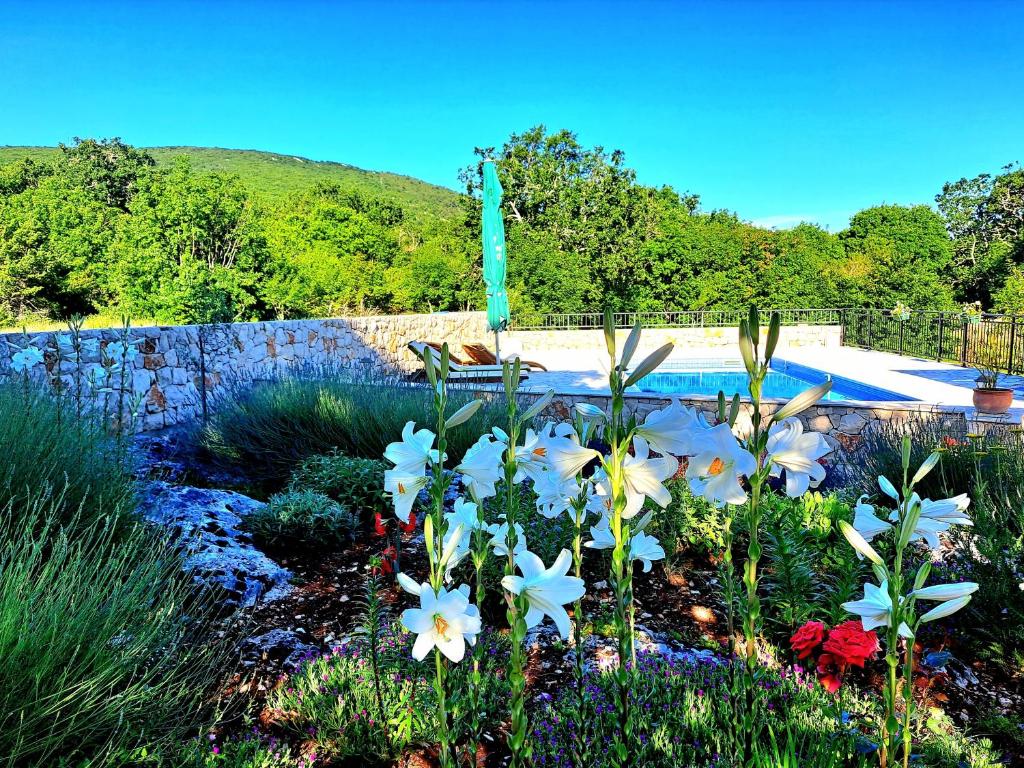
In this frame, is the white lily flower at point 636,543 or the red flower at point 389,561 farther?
the red flower at point 389,561

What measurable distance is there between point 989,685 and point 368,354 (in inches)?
406

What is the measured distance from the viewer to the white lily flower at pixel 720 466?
81cm

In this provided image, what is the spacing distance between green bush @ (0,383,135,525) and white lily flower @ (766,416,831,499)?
86.0 inches

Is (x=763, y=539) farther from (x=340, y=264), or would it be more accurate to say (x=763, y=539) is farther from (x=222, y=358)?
(x=340, y=264)

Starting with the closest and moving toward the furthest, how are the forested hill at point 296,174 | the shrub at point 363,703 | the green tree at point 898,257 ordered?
1. the shrub at point 363,703
2. the green tree at point 898,257
3. the forested hill at point 296,174

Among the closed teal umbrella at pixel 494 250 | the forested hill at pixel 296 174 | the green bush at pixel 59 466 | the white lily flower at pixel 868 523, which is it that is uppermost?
the forested hill at pixel 296 174

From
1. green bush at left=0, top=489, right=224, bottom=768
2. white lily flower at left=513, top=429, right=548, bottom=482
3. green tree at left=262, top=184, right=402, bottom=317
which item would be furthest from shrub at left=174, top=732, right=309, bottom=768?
green tree at left=262, top=184, right=402, bottom=317

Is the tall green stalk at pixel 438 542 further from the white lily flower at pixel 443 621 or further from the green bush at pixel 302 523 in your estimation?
the green bush at pixel 302 523

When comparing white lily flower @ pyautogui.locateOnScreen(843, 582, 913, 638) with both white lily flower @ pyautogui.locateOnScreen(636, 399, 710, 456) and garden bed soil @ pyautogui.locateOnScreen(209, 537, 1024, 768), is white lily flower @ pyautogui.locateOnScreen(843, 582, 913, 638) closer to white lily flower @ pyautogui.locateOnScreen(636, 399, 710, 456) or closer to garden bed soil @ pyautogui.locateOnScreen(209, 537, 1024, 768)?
white lily flower @ pyautogui.locateOnScreen(636, 399, 710, 456)

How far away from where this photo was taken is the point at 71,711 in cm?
139

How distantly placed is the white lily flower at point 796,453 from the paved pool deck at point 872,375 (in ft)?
17.7

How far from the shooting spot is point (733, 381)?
40.2 ft

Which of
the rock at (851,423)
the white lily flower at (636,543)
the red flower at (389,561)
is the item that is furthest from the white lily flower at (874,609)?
the rock at (851,423)

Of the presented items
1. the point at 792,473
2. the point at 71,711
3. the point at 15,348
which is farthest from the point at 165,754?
the point at 15,348
